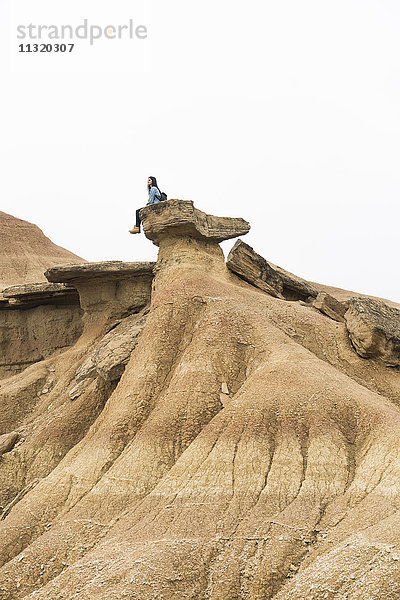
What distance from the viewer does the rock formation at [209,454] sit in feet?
33.3

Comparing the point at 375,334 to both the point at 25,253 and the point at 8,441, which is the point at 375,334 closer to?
the point at 8,441

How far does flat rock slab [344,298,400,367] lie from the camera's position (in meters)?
16.2

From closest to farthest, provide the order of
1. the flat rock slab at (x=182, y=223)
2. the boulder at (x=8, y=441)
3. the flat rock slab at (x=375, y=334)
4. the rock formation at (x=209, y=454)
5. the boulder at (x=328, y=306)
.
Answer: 1. the rock formation at (x=209, y=454)
2. the flat rock slab at (x=375, y=334)
3. the boulder at (x=8, y=441)
4. the flat rock slab at (x=182, y=223)
5. the boulder at (x=328, y=306)

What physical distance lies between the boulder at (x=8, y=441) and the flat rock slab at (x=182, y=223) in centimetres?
755

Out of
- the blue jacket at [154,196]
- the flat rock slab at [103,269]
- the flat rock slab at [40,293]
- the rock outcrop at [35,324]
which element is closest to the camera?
the blue jacket at [154,196]

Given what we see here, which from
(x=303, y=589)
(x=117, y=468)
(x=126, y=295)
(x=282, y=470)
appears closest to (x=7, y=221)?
(x=126, y=295)

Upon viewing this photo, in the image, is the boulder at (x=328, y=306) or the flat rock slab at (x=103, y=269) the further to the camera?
the flat rock slab at (x=103, y=269)

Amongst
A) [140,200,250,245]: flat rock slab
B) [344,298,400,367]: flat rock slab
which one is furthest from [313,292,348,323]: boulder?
[140,200,250,245]: flat rock slab

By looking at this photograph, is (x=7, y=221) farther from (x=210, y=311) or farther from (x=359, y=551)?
(x=359, y=551)

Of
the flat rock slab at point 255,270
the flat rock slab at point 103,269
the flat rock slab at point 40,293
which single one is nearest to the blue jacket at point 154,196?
the flat rock slab at point 103,269

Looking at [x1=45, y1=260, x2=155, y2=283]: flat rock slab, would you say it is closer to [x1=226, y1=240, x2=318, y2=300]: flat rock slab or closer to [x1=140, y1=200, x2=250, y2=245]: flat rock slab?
[x1=140, y1=200, x2=250, y2=245]: flat rock slab

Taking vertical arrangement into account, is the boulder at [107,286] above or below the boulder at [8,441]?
above

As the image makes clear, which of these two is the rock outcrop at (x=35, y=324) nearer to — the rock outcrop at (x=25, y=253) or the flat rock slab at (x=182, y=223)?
the flat rock slab at (x=182, y=223)

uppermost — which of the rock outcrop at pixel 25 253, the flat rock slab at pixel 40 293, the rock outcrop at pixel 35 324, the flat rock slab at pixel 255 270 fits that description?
the rock outcrop at pixel 25 253
